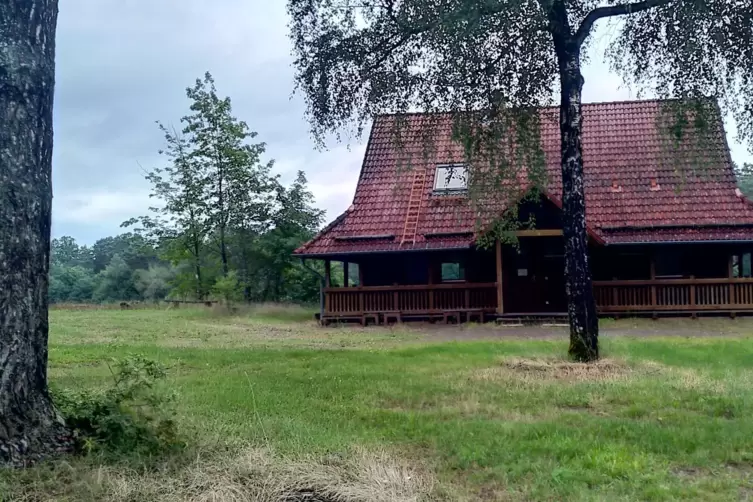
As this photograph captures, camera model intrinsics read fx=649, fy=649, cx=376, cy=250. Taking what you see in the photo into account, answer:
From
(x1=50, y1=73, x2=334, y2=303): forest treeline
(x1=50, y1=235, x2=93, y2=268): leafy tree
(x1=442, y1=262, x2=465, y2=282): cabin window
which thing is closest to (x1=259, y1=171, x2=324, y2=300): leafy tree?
(x1=50, y1=73, x2=334, y2=303): forest treeline

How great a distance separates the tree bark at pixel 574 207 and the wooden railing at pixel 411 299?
9513mm

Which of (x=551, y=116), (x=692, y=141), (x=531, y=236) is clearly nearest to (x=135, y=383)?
(x=551, y=116)

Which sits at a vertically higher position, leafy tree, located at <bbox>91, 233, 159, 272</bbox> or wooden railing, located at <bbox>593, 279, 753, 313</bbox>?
leafy tree, located at <bbox>91, 233, 159, 272</bbox>

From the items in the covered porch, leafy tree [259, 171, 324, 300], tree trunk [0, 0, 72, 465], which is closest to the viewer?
tree trunk [0, 0, 72, 465]

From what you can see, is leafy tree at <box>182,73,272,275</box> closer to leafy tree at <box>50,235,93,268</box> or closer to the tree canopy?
the tree canopy

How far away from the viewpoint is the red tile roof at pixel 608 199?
18.6 m

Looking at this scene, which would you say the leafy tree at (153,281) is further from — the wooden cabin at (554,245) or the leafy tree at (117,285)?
the wooden cabin at (554,245)

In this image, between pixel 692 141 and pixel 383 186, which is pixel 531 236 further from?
pixel 692 141

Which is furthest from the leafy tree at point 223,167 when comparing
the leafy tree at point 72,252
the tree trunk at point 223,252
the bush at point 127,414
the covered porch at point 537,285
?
the leafy tree at point 72,252

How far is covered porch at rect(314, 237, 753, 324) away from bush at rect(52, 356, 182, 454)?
14.7 metres

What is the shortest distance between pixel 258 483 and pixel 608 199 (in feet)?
59.1

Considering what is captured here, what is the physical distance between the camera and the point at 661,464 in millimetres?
4574

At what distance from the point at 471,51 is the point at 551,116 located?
2809 mm

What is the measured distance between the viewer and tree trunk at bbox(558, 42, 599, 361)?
9734 millimetres
